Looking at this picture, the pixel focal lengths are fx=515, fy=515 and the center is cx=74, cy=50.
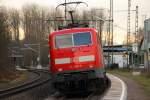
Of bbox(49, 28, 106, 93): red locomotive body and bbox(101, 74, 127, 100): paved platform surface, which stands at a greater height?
bbox(49, 28, 106, 93): red locomotive body

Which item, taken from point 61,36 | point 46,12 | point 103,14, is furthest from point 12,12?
point 61,36

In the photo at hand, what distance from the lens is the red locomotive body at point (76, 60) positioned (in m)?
25.8

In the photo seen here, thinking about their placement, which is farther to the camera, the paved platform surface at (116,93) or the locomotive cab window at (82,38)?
the locomotive cab window at (82,38)

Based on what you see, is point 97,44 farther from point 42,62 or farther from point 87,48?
point 42,62

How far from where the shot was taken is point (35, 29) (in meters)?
118

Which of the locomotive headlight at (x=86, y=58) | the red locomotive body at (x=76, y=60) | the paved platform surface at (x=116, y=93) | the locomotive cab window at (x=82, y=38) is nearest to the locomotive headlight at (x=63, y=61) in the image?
the red locomotive body at (x=76, y=60)

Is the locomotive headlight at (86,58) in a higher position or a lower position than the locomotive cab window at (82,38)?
lower

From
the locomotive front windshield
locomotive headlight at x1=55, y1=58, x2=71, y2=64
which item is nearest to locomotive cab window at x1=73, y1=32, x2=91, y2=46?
the locomotive front windshield

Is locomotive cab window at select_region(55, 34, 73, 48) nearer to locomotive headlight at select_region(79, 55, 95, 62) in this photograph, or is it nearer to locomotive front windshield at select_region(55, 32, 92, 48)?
locomotive front windshield at select_region(55, 32, 92, 48)

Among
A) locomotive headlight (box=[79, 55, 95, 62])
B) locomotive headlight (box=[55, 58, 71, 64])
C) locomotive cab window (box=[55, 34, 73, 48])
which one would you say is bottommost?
locomotive headlight (box=[55, 58, 71, 64])

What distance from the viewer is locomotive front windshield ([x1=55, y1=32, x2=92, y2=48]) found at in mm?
26333

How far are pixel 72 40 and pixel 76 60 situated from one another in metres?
1.19

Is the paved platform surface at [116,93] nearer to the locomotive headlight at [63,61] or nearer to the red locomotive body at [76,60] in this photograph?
the red locomotive body at [76,60]

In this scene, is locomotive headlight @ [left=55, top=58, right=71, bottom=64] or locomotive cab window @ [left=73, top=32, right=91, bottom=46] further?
locomotive cab window @ [left=73, top=32, right=91, bottom=46]
